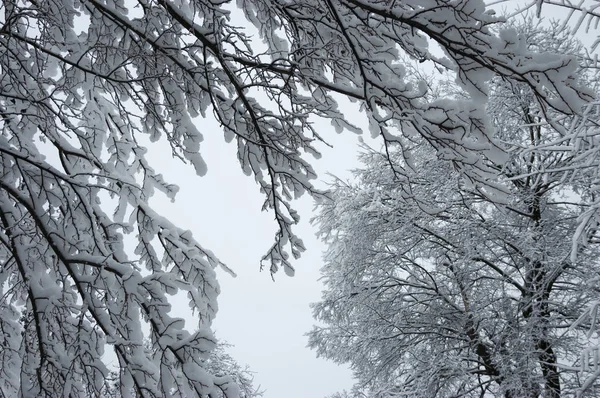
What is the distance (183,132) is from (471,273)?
441 cm

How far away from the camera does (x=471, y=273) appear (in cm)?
555

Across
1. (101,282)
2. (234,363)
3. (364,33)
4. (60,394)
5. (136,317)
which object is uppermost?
(234,363)

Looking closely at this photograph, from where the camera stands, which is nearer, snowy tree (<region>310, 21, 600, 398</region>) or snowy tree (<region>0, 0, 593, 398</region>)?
snowy tree (<region>0, 0, 593, 398</region>)

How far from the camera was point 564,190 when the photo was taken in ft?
17.7

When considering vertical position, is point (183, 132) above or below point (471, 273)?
above

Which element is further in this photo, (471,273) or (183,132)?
(471,273)

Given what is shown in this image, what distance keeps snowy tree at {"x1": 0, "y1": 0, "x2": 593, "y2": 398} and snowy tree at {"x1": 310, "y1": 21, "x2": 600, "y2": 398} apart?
8.48 feet

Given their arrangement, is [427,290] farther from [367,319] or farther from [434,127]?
[434,127]

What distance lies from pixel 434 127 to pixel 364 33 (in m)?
0.59

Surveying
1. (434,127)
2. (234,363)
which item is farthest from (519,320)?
(234,363)

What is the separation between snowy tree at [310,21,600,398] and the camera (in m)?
4.83

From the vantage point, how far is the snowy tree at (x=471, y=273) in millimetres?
4832

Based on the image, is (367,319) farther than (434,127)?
Yes

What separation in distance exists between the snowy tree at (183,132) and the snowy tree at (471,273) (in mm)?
2585
